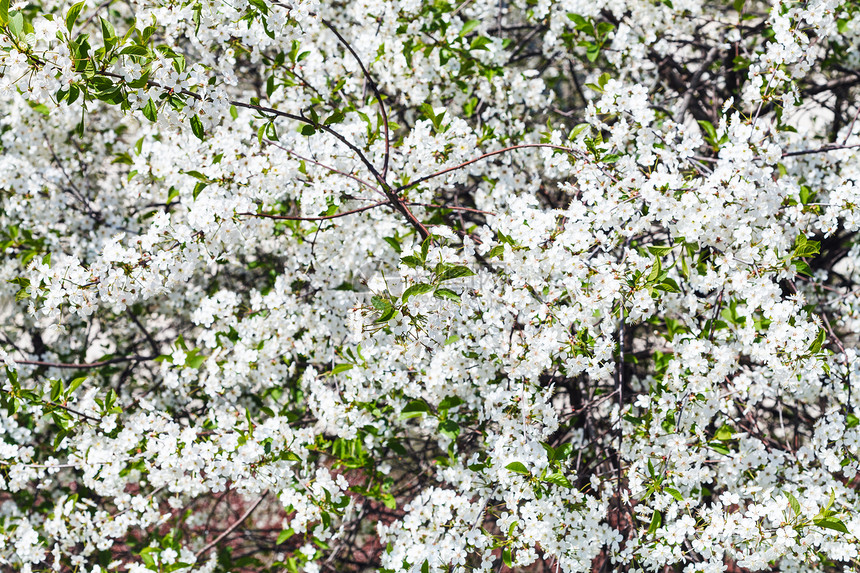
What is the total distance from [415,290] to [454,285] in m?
0.38

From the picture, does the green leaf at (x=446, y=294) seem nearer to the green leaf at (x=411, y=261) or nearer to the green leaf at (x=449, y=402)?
the green leaf at (x=411, y=261)

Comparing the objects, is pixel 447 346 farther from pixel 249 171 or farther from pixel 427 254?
pixel 249 171

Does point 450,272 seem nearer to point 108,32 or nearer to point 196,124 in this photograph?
point 196,124

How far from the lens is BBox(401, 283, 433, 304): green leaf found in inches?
79.5

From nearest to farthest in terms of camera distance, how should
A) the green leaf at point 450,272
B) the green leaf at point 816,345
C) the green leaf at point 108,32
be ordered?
the green leaf at point 108,32, the green leaf at point 450,272, the green leaf at point 816,345

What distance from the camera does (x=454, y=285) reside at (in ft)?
7.80

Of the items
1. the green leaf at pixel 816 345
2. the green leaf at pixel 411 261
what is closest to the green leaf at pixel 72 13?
the green leaf at pixel 411 261

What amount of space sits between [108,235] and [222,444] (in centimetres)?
186

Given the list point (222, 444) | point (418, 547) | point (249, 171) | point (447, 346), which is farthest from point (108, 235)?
point (418, 547)

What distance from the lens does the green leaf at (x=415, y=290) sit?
2.02m

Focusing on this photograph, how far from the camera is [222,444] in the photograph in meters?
2.72

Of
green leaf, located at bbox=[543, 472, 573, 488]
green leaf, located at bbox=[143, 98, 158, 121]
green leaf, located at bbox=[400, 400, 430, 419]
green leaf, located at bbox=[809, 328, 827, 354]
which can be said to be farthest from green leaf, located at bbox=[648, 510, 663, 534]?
green leaf, located at bbox=[143, 98, 158, 121]

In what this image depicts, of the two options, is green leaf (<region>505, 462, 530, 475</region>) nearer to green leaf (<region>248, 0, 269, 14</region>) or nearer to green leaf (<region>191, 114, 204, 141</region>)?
green leaf (<region>191, 114, 204, 141</region>)

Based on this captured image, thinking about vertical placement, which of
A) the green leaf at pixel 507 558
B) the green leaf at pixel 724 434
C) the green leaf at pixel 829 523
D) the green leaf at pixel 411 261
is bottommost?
the green leaf at pixel 829 523
